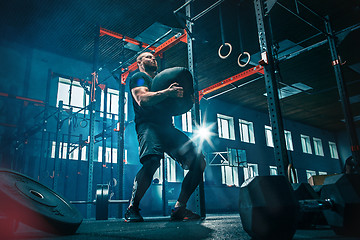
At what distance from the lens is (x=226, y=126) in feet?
38.5

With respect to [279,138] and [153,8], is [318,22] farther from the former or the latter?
[279,138]

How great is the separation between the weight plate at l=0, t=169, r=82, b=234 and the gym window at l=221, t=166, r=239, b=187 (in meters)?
9.76

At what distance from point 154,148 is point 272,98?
103 cm

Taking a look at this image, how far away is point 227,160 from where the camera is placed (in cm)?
994

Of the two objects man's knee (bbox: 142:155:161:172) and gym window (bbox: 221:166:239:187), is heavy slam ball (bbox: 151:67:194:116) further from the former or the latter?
gym window (bbox: 221:166:239:187)

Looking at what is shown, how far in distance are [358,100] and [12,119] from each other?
1289 centimetres

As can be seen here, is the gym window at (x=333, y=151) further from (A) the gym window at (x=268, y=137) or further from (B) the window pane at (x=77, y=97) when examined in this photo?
(B) the window pane at (x=77, y=97)

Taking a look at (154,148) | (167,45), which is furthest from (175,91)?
(167,45)

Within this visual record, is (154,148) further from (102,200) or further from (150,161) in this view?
(102,200)

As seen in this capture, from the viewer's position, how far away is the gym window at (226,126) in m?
11.4

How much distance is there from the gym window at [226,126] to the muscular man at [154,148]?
9.30 metres

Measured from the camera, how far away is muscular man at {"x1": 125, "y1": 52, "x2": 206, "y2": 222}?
1.96 metres

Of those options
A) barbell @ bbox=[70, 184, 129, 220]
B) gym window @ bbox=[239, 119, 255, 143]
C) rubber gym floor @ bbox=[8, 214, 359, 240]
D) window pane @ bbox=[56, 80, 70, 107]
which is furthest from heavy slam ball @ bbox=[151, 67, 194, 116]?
gym window @ bbox=[239, 119, 255, 143]

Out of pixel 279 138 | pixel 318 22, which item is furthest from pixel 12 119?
pixel 318 22
